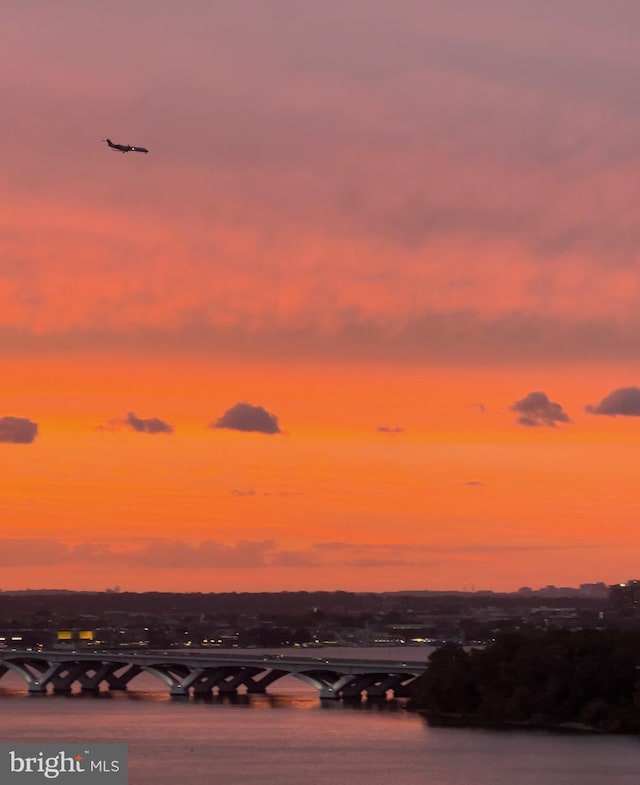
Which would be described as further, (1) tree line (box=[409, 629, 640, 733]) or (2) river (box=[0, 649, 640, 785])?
(1) tree line (box=[409, 629, 640, 733])

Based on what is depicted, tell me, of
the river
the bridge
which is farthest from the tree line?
the bridge

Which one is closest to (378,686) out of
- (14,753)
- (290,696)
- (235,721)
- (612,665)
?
(290,696)

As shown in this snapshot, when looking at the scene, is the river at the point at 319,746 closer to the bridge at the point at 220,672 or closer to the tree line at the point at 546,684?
the tree line at the point at 546,684

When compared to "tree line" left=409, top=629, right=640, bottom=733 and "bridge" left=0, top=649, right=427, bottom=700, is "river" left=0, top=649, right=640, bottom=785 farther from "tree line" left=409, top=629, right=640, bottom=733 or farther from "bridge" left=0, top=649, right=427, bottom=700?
"bridge" left=0, top=649, right=427, bottom=700

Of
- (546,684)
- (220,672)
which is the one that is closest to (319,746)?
(546,684)

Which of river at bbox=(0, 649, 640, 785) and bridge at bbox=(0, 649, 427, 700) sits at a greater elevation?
bridge at bbox=(0, 649, 427, 700)

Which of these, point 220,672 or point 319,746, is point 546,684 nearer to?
point 319,746

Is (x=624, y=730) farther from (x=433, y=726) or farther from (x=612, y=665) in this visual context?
(x=433, y=726)

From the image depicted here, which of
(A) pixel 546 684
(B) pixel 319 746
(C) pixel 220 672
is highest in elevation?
(C) pixel 220 672
